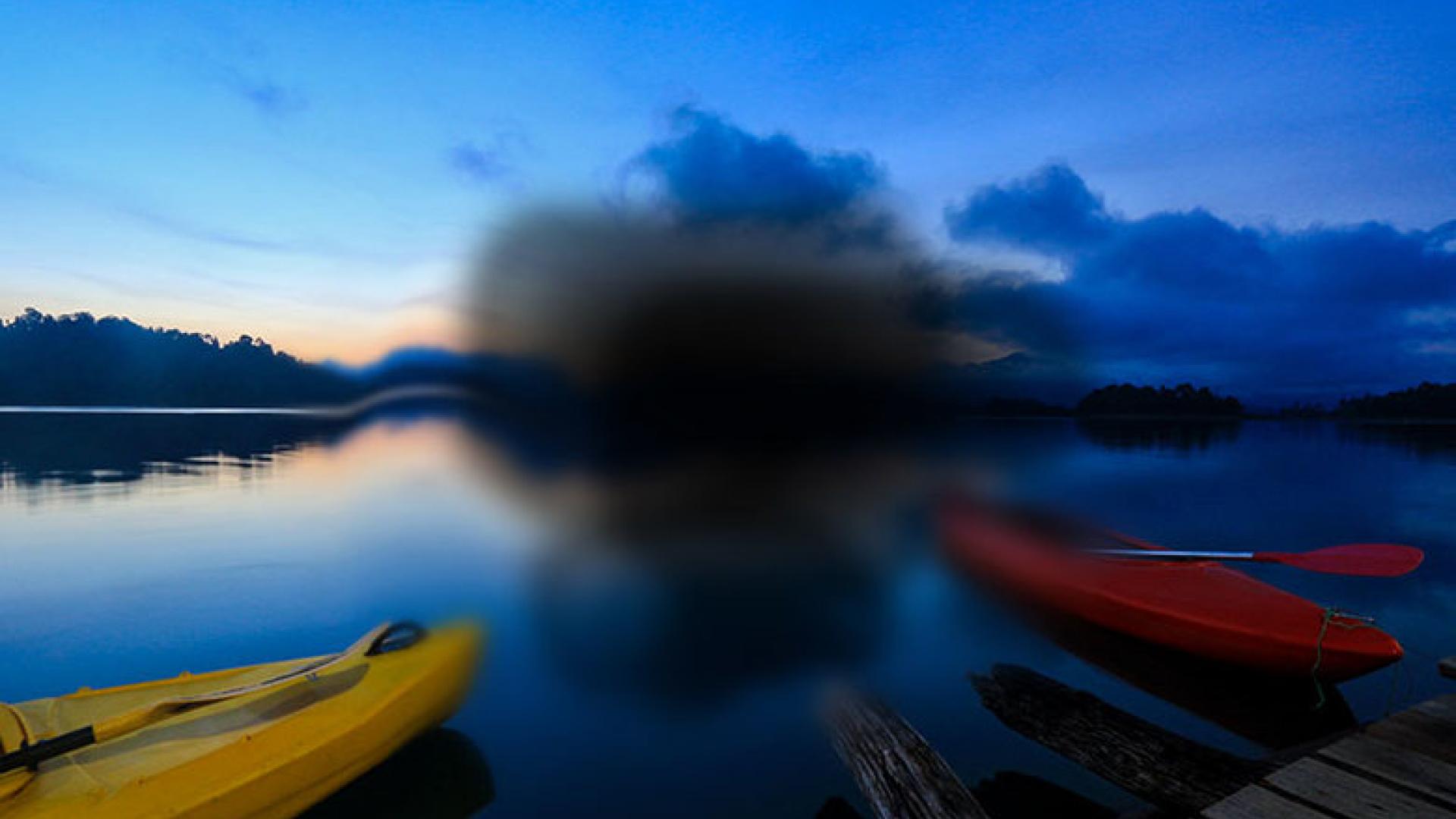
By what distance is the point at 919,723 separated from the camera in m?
6.49

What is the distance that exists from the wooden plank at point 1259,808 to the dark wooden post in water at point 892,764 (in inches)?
46.3

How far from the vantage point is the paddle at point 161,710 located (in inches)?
140

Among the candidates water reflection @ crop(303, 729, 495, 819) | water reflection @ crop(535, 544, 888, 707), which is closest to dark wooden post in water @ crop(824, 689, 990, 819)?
water reflection @ crop(535, 544, 888, 707)

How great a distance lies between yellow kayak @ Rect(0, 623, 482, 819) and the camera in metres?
3.42

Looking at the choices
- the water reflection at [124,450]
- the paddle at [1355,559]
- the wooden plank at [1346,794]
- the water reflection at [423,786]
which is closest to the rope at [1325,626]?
the paddle at [1355,559]

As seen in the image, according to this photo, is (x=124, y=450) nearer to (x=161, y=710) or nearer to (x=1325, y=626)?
(x=161, y=710)

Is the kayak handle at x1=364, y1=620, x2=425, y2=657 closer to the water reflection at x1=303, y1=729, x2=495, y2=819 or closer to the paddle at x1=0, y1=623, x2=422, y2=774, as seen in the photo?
the paddle at x1=0, y1=623, x2=422, y2=774

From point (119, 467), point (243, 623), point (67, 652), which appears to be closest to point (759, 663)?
point (243, 623)

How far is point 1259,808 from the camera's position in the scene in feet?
9.57

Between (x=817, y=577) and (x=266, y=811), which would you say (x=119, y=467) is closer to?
(x=817, y=577)

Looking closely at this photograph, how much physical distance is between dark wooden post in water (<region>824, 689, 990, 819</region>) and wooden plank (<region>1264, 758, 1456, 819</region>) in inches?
58.4

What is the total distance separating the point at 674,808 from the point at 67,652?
899 centimetres

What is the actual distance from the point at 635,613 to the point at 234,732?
22.3ft

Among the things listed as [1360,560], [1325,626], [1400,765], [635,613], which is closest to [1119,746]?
[1400,765]
